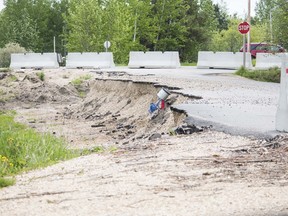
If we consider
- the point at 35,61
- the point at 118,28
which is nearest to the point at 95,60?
the point at 35,61

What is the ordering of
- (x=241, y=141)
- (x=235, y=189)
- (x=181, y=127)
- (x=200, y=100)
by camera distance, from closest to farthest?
(x=235, y=189) → (x=241, y=141) → (x=181, y=127) → (x=200, y=100)

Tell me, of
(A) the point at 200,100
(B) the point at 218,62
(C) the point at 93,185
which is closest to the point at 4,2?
(B) the point at 218,62

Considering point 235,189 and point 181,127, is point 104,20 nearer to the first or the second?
point 181,127

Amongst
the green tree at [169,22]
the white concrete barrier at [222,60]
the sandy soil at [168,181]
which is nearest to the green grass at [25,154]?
the sandy soil at [168,181]

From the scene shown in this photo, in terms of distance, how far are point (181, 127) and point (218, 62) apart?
2598 cm

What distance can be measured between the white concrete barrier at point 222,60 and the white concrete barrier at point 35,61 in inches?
449

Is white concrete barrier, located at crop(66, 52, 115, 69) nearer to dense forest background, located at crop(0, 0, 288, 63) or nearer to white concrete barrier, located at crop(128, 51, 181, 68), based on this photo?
white concrete barrier, located at crop(128, 51, 181, 68)

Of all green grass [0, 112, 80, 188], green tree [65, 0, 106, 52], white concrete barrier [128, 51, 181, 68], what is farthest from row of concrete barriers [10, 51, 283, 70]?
green grass [0, 112, 80, 188]

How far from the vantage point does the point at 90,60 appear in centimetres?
4119

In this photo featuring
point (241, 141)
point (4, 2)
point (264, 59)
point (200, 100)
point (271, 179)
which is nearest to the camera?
point (271, 179)

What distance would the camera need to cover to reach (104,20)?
230 ft

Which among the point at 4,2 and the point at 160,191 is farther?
the point at 4,2

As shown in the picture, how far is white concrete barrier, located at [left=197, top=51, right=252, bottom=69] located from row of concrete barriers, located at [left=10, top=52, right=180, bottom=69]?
7.08 feet

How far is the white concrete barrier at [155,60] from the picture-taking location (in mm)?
39000
